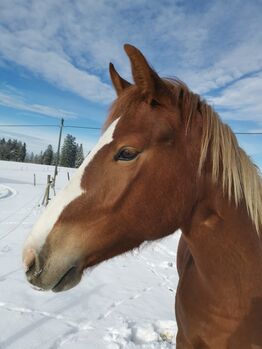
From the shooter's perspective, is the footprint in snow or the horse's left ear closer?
the horse's left ear

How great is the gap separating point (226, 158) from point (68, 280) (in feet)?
3.49

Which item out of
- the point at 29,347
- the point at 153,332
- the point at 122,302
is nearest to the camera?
the point at 29,347

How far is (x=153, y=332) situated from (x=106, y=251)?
2.46m

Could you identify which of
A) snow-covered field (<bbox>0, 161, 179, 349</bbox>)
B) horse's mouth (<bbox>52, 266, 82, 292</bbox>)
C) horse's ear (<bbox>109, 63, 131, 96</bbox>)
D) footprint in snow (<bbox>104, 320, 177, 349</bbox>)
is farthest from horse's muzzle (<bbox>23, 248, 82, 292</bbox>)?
footprint in snow (<bbox>104, 320, 177, 349</bbox>)

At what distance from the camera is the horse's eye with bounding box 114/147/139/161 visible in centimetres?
158

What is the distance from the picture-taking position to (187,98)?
5.66 feet

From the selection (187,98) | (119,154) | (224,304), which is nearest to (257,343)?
(224,304)

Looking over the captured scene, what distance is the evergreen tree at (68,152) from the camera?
254 ft

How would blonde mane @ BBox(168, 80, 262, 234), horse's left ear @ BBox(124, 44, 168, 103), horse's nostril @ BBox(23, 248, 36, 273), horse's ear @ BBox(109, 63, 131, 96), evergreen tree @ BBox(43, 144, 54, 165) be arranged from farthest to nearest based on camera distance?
evergreen tree @ BBox(43, 144, 54, 165) → horse's ear @ BBox(109, 63, 131, 96) → blonde mane @ BBox(168, 80, 262, 234) → horse's left ear @ BBox(124, 44, 168, 103) → horse's nostril @ BBox(23, 248, 36, 273)

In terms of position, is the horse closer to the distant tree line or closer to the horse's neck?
the horse's neck

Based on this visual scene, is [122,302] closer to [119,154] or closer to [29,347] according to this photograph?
[29,347]

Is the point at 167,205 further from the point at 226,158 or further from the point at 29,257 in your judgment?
the point at 29,257

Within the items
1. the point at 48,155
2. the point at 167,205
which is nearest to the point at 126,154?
the point at 167,205

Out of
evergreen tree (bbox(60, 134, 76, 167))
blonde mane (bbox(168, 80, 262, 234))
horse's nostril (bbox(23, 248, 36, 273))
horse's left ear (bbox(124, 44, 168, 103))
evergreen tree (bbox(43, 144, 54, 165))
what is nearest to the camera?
horse's nostril (bbox(23, 248, 36, 273))
